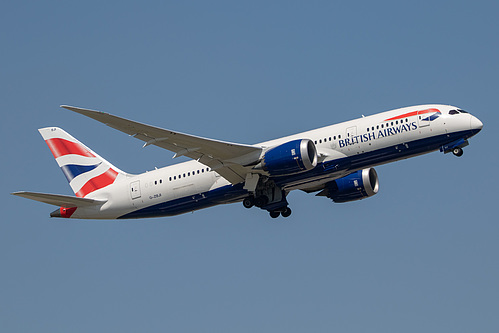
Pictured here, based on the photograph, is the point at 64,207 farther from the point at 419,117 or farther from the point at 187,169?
the point at 419,117

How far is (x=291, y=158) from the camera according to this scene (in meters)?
43.8

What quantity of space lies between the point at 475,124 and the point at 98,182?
2376cm

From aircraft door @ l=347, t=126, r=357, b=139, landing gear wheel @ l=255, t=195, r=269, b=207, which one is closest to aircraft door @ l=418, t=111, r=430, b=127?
aircraft door @ l=347, t=126, r=357, b=139

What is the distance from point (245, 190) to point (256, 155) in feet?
8.85

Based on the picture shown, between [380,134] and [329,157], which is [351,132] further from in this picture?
[329,157]

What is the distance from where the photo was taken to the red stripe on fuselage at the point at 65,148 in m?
54.1

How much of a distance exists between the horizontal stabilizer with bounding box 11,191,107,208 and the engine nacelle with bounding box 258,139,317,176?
12.1 metres

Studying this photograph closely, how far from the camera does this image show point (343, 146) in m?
44.6

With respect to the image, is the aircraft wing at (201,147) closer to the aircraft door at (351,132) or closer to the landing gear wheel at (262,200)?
the landing gear wheel at (262,200)

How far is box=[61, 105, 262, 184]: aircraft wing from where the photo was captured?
1653 inches

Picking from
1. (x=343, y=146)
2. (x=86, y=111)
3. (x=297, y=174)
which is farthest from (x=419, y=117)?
(x=86, y=111)

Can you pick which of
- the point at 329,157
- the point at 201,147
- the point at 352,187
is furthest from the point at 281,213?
the point at 201,147

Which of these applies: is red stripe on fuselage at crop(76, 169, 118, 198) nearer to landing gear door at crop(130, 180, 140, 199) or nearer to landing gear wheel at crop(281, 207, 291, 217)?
landing gear door at crop(130, 180, 140, 199)

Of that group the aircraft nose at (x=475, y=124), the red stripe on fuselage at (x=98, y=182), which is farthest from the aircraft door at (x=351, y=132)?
the red stripe on fuselage at (x=98, y=182)
